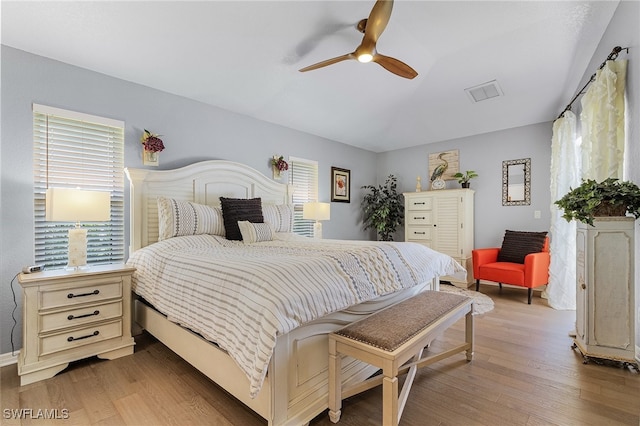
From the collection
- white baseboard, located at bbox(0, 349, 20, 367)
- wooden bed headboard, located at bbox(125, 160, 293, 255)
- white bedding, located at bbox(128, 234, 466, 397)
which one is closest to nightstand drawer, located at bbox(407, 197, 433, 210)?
wooden bed headboard, located at bbox(125, 160, 293, 255)

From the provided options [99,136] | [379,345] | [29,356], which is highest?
[99,136]

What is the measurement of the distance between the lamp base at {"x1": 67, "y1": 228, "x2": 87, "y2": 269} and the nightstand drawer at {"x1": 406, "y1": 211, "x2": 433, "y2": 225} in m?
4.52

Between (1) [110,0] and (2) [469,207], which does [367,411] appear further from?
(2) [469,207]

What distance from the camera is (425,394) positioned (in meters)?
1.83

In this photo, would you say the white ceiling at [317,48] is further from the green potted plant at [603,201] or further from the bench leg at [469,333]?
the bench leg at [469,333]

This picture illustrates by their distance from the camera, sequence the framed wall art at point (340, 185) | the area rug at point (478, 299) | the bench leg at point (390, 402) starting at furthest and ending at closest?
the framed wall art at point (340, 185) → the area rug at point (478, 299) → the bench leg at point (390, 402)

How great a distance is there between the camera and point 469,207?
15.6ft

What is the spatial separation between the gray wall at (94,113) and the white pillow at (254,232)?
3.59ft

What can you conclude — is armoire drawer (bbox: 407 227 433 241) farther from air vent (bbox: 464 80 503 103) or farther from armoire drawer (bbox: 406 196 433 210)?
air vent (bbox: 464 80 503 103)

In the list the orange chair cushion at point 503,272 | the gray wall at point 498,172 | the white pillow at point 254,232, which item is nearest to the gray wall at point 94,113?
the white pillow at point 254,232

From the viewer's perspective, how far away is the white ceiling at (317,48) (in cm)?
234

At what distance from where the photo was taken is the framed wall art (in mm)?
5094

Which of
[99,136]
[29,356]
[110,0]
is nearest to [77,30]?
[110,0]

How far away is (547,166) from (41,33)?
5850 millimetres
